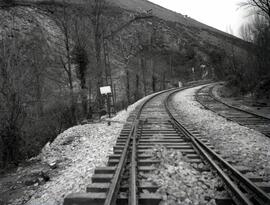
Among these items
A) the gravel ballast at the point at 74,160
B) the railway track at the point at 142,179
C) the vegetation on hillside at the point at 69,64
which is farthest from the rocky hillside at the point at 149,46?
the railway track at the point at 142,179

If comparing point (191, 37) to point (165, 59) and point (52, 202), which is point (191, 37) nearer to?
point (165, 59)

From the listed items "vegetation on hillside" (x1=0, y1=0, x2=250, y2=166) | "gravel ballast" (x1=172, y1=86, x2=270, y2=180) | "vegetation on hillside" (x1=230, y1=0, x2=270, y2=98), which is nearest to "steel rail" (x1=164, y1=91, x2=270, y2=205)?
"gravel ballast" (x1=172, y1=86, x2=270, y2=180)

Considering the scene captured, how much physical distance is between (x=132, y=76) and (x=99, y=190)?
32.8 metres

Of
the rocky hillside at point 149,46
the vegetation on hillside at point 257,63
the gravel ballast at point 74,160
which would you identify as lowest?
the gravel ballast at point 74,160

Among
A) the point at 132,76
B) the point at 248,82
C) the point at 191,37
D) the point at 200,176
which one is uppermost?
the point at 191,37

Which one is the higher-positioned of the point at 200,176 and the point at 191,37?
the point at 191,37

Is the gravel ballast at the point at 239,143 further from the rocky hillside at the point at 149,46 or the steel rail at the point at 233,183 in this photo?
the rocky hillside at the point at 149,46

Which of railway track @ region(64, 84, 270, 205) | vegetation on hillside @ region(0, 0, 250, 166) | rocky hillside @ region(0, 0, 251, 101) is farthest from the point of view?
rocky hillside @ region(0, 0, 251, 101)

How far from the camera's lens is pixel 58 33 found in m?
32.3

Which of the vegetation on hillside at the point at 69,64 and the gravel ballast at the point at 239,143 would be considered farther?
the vegetation on hillside at the point at 69,64

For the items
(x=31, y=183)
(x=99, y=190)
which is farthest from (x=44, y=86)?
(x=99, y=190)

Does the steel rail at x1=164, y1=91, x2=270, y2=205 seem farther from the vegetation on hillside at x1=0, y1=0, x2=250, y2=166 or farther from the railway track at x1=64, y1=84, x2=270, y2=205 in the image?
the vegetation on hillside at x1=0, y1=0, x2=250, y2=166

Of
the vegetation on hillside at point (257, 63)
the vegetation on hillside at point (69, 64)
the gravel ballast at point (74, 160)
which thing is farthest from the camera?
the vegetation on hillside at point (257, 63)

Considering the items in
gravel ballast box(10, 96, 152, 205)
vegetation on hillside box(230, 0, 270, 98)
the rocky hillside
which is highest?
the rocky hillside
